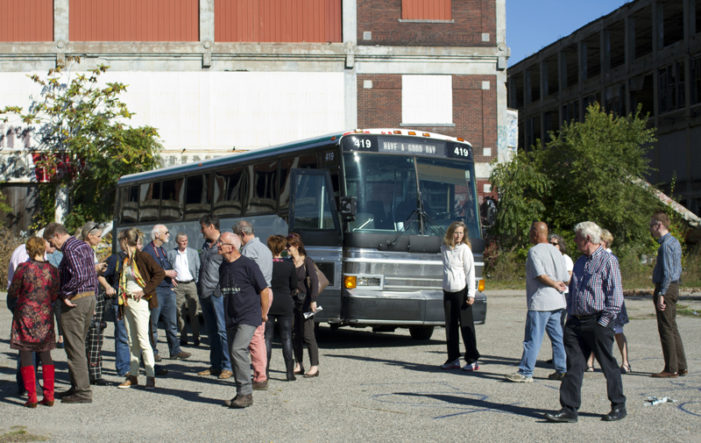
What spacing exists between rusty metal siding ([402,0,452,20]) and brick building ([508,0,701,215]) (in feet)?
50.0

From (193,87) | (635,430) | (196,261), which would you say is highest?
(193,87)

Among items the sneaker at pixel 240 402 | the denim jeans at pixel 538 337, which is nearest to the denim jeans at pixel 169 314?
the sneaker at pixel 240 402

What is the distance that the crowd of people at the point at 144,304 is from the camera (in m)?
8.48

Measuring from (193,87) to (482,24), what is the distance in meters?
12.0

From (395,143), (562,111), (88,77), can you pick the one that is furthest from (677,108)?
(395,143)

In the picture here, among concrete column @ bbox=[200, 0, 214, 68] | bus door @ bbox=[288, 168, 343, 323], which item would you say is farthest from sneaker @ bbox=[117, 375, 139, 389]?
concrete column @ bbox=[200, 0, 214, 68]

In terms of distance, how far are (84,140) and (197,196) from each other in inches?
649

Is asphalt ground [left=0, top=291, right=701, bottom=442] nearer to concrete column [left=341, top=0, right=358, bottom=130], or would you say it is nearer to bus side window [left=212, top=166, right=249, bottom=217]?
bus side window [left=212, top=166, right=249, bottom=217]

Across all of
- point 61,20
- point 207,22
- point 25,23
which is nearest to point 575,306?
point 207,22

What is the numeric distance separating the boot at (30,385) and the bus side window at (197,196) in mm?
8311

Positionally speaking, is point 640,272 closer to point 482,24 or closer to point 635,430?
point 482,24

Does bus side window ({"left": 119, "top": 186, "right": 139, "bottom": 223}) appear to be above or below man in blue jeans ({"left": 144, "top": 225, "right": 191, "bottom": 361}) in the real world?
above

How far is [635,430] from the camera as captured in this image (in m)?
7.29

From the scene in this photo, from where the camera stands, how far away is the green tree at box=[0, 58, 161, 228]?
31875 millimetres
